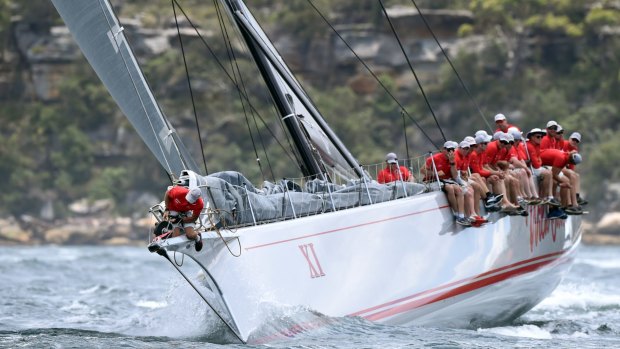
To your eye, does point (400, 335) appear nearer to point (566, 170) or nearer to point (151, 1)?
point (566, 170)

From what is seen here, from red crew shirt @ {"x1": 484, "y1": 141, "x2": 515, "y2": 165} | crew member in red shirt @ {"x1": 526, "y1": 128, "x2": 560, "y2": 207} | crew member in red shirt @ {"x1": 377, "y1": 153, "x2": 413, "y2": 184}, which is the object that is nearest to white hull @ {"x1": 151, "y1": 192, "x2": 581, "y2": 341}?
crew member in red shirt @ {"x1": 526, "y1": 128, "x2": 560, "y2": 207}

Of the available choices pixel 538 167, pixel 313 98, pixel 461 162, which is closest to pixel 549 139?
pixel 538 167

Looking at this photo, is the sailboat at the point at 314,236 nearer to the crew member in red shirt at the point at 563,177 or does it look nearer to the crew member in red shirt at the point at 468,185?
the crew member in red shirt at the point at 468,185

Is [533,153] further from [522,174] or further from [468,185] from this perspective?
[468,185]

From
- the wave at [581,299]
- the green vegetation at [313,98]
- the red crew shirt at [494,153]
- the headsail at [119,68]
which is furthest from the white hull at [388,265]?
the green vegetation at [313,98]

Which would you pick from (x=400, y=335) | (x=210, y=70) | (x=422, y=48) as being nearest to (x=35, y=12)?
(x=210, y=70)

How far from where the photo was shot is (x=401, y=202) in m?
11.0

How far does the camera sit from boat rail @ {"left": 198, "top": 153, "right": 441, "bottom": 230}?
371 inches

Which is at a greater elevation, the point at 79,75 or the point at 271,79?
the point at 79,75

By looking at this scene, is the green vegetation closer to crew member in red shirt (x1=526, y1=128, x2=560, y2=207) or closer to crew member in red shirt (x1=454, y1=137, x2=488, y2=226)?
crew member in red shirt (x1=526, y1=128, x2=560, y2=207)

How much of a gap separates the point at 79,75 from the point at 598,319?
1811 inches

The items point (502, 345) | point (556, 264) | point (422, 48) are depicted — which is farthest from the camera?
point (422, 48)

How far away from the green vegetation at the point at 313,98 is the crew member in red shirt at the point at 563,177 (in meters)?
37.2

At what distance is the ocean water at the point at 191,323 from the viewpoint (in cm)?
960
